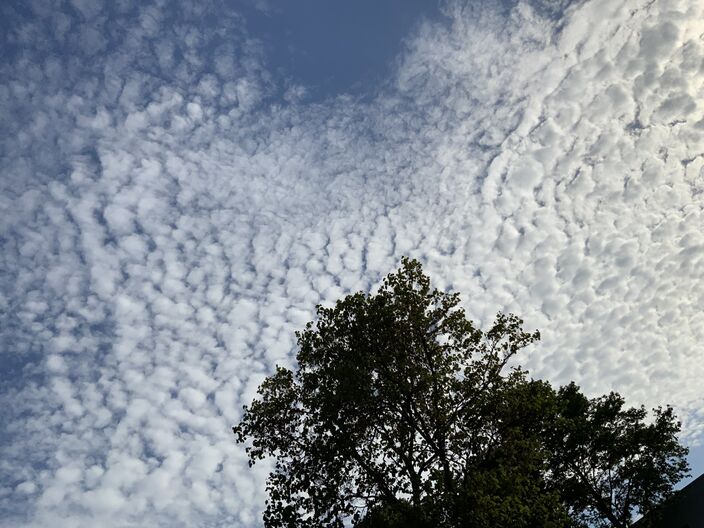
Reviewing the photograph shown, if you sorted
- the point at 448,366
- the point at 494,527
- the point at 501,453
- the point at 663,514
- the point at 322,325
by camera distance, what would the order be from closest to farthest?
the point at 494,527, the point at 501,453, the point at 448,366, the point at 322,325, the point at 663,514

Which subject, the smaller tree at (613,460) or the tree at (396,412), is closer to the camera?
the tree at (396,412)

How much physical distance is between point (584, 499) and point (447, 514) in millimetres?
22560

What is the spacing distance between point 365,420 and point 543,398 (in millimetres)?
7569

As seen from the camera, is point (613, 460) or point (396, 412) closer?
point (396, 412)

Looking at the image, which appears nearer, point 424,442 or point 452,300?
point 424,442

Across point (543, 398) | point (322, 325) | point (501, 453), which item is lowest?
point (501, 453)

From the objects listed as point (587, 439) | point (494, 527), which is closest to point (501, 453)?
point (494, 527)

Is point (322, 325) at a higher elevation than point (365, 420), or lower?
higher

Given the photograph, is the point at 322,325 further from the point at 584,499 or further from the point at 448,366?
the point at 584,499

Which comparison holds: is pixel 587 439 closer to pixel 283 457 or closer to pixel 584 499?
pixel 584 499

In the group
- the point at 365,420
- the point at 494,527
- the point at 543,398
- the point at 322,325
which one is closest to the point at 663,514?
the point at 543,398

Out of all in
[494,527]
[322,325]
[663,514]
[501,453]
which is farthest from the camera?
[663,514]

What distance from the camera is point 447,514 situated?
1778 cm

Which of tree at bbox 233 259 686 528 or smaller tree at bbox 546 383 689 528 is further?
smaller tree at bbox 546 383 689 528
